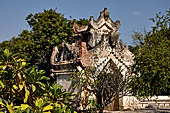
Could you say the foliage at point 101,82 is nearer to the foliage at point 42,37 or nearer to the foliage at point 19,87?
the foliage at point 19,87

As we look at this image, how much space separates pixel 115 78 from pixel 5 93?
8.08m

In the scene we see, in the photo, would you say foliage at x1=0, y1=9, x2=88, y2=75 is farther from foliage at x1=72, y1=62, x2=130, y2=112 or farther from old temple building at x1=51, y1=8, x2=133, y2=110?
foliage at x1=72, y1=62, x2=130, y2=112

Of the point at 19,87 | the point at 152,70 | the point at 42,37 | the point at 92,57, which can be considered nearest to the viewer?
the point at 19,87

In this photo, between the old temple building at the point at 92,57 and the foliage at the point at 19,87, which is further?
the old temple building at the point at 92,57

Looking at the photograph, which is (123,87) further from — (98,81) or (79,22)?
(79,22)

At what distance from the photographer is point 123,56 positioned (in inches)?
603

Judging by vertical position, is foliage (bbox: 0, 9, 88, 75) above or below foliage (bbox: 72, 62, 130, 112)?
above

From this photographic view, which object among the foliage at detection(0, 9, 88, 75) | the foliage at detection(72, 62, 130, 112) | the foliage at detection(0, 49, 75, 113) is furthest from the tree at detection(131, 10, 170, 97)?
the foliage at detection(0, 9, 88, 75)

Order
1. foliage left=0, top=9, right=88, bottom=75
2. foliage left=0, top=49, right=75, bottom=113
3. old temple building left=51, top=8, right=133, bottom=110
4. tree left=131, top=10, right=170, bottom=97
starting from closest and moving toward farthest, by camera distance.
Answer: foliage left=0, top=49, right=75, bottom=113 → tree left=131, top=10, right=170, bottom=97 → old temple building left=51, top=8, right=133, bottom=110 → foliage left=0, top=9, right=88, bottom=75

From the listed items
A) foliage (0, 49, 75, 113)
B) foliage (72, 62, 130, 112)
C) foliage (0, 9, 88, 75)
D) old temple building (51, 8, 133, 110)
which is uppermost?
foliage (0, 9, 88, 75)

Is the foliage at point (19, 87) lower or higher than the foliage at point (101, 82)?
lower

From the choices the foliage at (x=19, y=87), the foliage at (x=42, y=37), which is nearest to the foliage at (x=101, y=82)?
the foliage at (x=19, y=87)

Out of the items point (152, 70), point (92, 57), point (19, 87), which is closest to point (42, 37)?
point (92, 57)

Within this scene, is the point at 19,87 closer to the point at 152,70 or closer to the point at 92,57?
the point at 152,70
